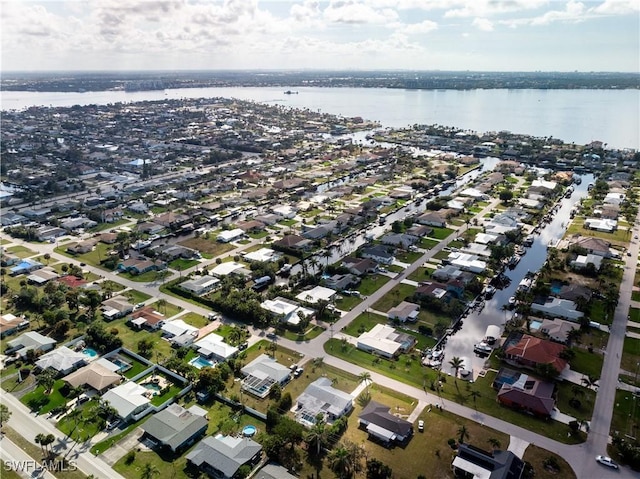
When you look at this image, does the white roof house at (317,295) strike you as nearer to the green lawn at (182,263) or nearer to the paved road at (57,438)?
the green lawn at (182,263)

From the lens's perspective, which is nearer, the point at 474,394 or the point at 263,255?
the point at 474,394

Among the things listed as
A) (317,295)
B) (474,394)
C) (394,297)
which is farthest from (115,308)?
(474,394)

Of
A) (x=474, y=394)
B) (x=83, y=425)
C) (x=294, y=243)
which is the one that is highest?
(x=294, y=243)

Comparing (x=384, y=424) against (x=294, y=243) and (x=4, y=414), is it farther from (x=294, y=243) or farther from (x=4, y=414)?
(x=294, y=243)

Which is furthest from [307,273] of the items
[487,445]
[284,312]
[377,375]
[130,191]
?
[130,191]

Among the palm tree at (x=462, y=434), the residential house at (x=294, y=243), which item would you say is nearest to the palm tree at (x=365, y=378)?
the palm tree at (x=462, y=434)

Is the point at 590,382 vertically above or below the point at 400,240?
below

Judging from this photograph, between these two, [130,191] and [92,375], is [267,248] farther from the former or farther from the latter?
[130,191]
